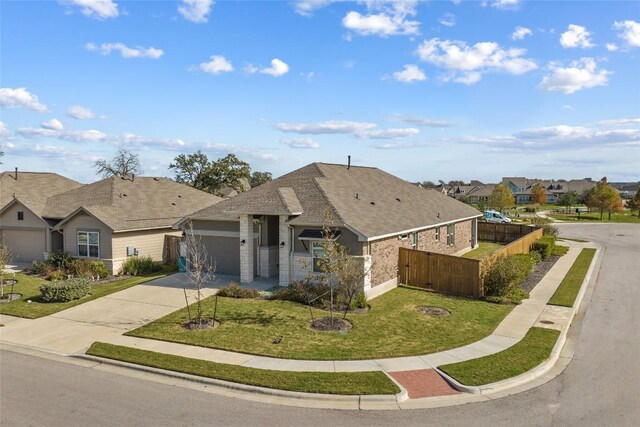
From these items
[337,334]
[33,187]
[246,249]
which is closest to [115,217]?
[246,249]

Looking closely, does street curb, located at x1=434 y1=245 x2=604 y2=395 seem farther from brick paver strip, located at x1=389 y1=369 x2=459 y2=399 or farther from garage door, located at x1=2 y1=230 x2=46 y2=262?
garage door, located at x1=2 y1=230 x2=46 y2=262

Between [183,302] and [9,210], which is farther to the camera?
[9,210]

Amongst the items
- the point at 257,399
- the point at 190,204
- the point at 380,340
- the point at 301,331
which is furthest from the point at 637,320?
the point at 190,204

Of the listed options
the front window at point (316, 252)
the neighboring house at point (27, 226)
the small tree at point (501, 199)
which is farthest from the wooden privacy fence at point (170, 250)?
the small tree at point (501, 199)

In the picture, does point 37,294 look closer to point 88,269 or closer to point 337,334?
point 88,269

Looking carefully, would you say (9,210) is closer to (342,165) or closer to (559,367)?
(342,165)

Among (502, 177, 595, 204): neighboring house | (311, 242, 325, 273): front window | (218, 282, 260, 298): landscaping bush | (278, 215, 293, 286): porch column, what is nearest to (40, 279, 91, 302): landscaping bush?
(218, 282, 260, 298): landscaping bush

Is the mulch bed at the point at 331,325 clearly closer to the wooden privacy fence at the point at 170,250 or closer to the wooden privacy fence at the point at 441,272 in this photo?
the wooden privacy fence at the point at 441,272
